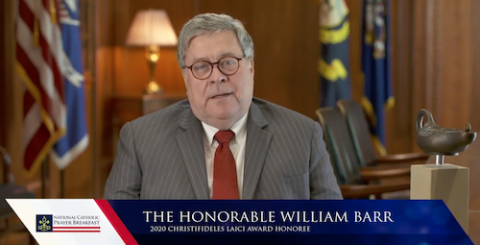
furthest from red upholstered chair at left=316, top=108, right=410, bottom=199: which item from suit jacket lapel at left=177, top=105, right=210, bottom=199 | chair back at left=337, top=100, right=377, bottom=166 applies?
suit jacket lapel at left=177, top=105, right=210, bottom=199

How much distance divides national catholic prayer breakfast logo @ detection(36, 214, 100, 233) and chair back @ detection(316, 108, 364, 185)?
6.93 feet

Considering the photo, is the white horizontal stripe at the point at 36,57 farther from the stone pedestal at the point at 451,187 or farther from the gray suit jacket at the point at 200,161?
the stone pedestal at the point at 451,187

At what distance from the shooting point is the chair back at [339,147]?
2799mm

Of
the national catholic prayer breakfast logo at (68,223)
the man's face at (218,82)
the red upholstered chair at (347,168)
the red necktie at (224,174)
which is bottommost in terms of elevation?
the red upholstered chair at (347,168)

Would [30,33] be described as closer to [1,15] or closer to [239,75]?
[1,15]

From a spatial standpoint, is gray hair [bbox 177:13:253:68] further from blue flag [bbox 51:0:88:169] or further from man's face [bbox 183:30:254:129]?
blue flag [bbox 51:0:88:169]

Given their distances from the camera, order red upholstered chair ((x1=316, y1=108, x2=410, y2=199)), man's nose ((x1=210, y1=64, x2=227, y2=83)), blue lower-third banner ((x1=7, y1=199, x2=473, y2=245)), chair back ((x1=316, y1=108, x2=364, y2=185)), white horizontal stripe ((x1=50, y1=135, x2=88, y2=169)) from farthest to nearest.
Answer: white horizontal stripe ((x1=50, y1=135, x2=88, y2=169))
chair back ((x1=316, y1=108, x2=364, y2=185))
red upholstered chair ((x1=316, y1=108, x2=410, y2=199))
man's nose ((x1=210, y1=64, x2=227, y2=83))
blue lower-third banner ((x1=7, y1=199, x2=473, y2=245))

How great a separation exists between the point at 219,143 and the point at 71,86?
8.50 ft

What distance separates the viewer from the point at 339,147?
2.95 meters

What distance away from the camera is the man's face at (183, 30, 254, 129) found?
4.62ft

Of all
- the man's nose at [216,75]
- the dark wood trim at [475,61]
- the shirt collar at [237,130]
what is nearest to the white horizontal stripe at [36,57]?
the shirt collar at [237,130]

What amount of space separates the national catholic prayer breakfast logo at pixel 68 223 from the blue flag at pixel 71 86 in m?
3.09

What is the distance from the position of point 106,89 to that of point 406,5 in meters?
2.86

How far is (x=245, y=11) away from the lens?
566 centimetres
